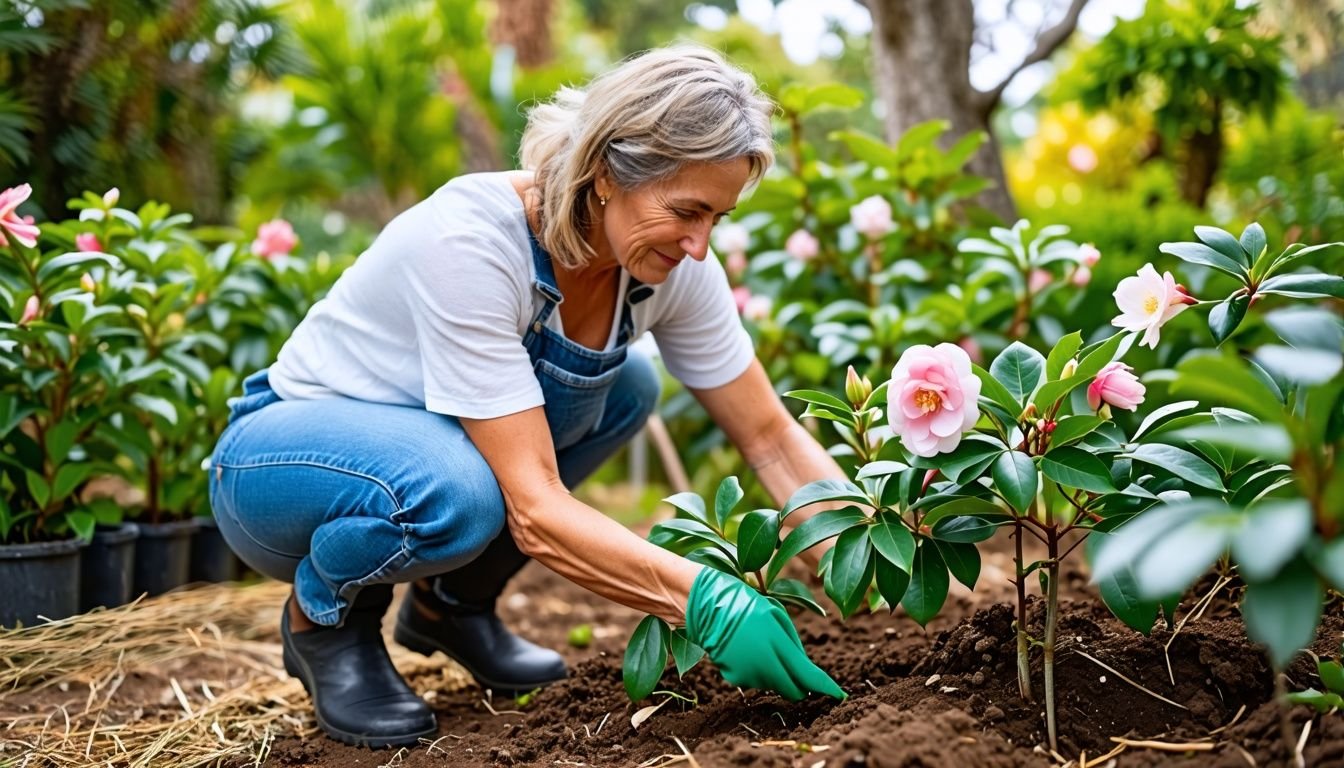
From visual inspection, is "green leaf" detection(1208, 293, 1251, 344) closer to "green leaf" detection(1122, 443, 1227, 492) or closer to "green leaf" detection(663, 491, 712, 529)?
"green leaf" detection(1122, 443, 1227, 492)

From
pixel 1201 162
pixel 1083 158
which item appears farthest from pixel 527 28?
pixel 1201 162

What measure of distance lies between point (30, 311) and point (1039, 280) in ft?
6.52

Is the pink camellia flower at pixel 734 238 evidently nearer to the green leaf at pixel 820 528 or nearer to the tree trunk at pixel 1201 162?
the green leaf at pixel 820 528

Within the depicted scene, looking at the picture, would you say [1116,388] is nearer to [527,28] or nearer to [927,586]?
[927,586]

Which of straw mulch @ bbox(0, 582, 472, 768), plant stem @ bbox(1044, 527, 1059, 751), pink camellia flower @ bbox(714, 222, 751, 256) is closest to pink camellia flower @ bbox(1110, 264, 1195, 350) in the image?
plant stem @ bbox(1044, 527, 1059, 751)

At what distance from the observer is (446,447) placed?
1.68 metres

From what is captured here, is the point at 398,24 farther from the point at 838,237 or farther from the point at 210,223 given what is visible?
the point at 838,237

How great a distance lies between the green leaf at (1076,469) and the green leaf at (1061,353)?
0.31 feet

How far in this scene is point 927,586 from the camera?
58.5 inches

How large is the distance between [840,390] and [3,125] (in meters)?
1.98

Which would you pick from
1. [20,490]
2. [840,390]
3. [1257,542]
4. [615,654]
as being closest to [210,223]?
[20,490]

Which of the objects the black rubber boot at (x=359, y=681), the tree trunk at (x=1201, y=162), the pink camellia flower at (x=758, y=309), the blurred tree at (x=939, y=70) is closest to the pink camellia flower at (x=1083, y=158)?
the tree trunk at (x=1201, y=162)

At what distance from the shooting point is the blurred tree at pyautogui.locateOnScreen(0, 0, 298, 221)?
2.95 metres

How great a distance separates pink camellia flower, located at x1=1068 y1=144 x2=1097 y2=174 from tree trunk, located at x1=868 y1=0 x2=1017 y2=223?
2236mm
